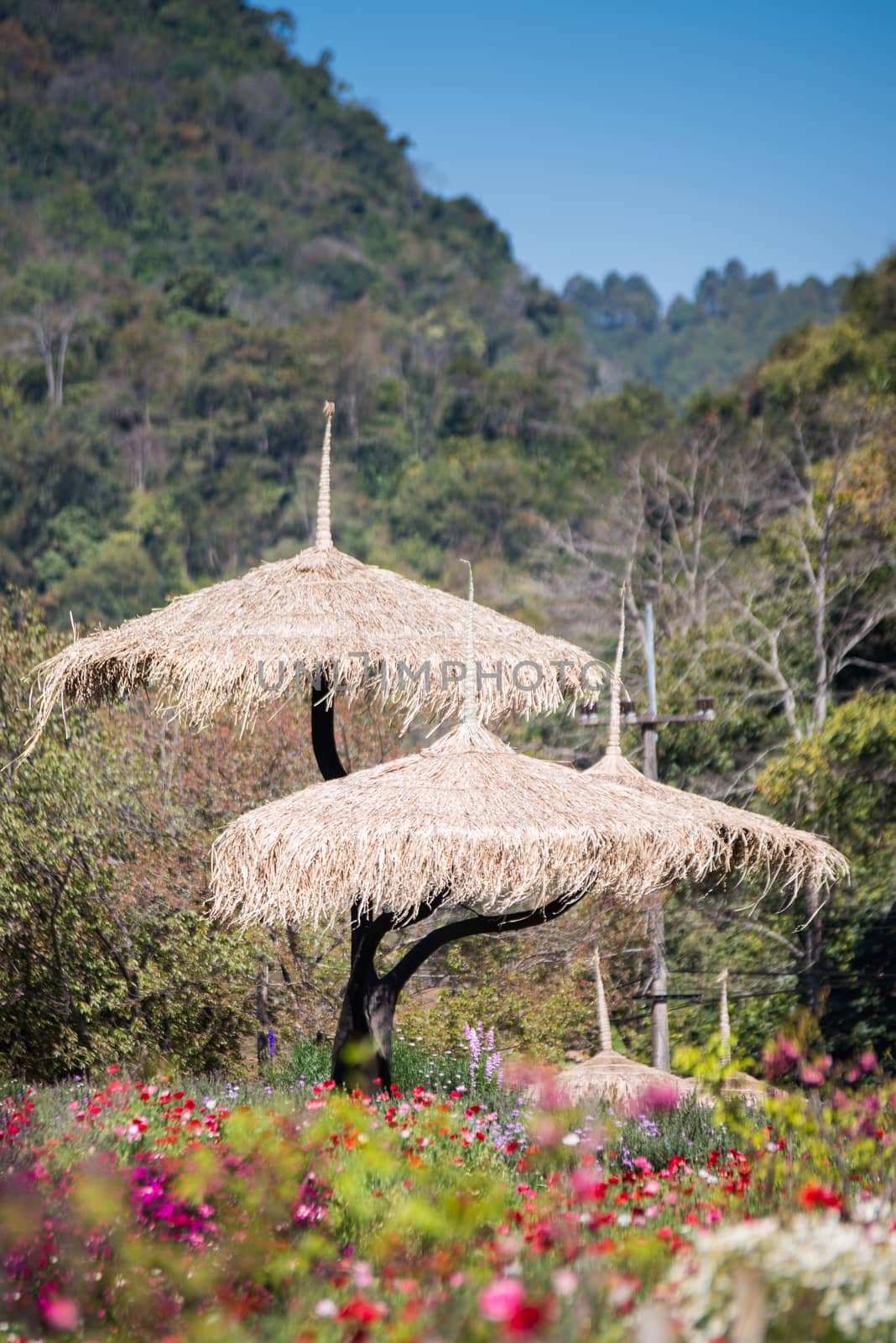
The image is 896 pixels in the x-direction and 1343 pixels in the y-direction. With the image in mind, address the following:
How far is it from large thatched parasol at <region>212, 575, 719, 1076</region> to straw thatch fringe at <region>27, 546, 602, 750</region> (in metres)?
0.57

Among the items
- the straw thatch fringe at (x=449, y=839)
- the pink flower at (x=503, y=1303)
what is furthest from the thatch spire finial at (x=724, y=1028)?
the pink flower at (x=503, y=1303)

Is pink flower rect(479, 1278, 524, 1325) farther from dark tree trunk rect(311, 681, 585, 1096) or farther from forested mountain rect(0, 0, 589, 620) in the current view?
forested mountain rect(0, 0, 589, 620)

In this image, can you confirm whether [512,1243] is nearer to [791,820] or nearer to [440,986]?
[440,986]

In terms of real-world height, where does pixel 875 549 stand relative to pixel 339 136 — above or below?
below

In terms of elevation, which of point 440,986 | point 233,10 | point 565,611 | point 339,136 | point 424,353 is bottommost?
point 440,986

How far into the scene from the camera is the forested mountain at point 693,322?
96688mm

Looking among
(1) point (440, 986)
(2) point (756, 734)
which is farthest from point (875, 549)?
(1) point (440, 986)

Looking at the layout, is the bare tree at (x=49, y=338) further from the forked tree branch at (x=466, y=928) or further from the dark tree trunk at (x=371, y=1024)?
the forked tree branch at (x=466, y=928)

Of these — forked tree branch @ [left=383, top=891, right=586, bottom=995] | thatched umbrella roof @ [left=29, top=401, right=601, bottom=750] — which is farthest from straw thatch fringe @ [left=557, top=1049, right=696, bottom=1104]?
thatched umbrella roof @ [left=29, top=401, right=601, bottom=750]

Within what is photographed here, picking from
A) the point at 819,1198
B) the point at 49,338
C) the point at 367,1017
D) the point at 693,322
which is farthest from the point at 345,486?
the point at 693,322

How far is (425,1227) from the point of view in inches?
153

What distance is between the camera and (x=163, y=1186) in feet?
15.2

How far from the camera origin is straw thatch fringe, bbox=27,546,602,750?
770 cm

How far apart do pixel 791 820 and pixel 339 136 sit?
94996 mm
